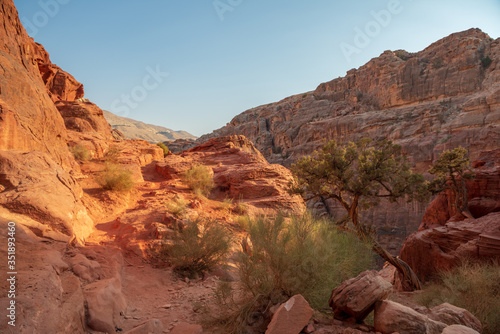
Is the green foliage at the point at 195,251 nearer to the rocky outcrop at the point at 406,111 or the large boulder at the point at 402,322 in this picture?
the large boulder at the point at 402,322

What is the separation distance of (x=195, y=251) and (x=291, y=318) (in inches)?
134

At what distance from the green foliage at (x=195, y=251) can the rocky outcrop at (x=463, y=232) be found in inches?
346

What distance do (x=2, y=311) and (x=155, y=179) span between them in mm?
11285

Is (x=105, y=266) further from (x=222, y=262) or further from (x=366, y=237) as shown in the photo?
(x=366, y=237)

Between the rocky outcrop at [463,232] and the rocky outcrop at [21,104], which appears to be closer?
the rocky outcrop at [21,104]

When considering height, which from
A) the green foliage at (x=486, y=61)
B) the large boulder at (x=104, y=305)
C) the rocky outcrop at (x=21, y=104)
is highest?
the green foliage at (x=486, y=61)

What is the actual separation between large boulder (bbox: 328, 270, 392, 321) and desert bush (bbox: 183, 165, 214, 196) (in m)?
8.57

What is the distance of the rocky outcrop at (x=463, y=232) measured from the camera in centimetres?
902

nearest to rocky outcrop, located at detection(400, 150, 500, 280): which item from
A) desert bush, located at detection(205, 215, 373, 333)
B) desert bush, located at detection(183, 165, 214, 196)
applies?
desert bush, located at detection(205, 215, 373, 333)

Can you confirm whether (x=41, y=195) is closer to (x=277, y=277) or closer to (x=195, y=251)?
(x=195, y=251)

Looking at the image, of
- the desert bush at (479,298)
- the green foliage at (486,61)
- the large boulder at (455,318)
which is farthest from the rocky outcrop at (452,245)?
the green foliage at (486,61)

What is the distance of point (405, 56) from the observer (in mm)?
56125

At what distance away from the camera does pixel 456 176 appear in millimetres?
13289

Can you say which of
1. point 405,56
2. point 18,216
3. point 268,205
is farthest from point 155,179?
point 405,56
